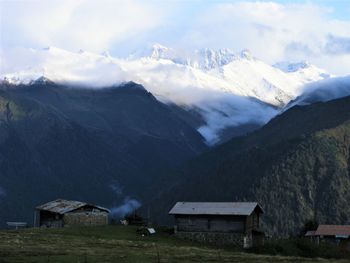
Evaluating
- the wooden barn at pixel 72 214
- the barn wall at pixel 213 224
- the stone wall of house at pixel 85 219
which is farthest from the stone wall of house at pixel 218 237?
the wooden barn at pixel 72 214

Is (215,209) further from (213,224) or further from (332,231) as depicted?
(332,231)

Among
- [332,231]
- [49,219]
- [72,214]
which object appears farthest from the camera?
[332,231]

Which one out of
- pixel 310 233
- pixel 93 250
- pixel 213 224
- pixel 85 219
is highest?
pixel 85 219

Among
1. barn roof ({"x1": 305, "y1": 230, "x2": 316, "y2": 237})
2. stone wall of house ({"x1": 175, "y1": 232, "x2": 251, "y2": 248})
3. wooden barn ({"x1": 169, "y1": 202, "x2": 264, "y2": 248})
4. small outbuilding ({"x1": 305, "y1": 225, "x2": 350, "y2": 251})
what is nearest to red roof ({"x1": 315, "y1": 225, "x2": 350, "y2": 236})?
small outbuilding ({"x1": 305, "y1": 225, "x2": 350, "y2": 251})

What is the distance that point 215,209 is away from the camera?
341 feet

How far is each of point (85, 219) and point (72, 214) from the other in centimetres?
234

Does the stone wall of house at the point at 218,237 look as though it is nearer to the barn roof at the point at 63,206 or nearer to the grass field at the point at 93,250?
the grass field at the point at 93,250

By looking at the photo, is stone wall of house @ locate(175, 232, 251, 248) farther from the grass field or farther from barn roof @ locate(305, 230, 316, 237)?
barn roof @ locate(305, 230, 316, 237)

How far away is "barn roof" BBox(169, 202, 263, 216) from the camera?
336 ft

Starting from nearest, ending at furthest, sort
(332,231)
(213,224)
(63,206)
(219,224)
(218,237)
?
(218,237) < (219,224) < (213,224) < (63,206) < (332,231)

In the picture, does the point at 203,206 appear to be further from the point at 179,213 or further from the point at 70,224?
the point at 70,224

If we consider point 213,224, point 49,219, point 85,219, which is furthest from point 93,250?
point 49,219

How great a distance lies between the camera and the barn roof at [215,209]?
10238 cm

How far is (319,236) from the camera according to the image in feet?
402
